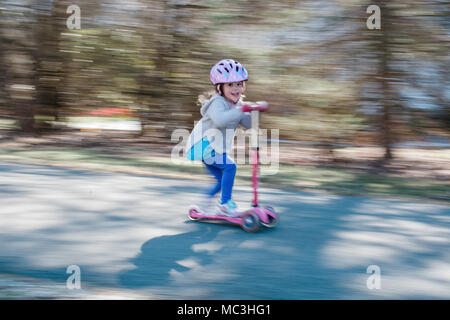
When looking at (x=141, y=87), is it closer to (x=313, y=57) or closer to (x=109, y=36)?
(x=109, y=36)

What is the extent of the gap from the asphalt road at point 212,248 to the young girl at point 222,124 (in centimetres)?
52

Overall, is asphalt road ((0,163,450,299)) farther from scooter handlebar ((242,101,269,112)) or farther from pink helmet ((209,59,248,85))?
A: pink helmet ((209,59,248,85))

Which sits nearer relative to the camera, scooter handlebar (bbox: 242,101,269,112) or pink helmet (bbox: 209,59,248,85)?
scooter handlebar (bbox: 242,101,269,112)

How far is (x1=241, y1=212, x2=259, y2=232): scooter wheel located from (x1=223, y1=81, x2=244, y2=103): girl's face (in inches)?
43.1

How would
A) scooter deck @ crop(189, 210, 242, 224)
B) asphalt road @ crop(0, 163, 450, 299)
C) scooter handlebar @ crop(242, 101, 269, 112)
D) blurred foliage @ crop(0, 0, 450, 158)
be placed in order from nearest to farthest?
asphalt road @ crop(0, 163, 450, 299) < scooter handlebar @ crop(242, 101, 269, 112) < scooter deck @ crop(189, 210, 242, 224) < blurred foliage @ crop(0, 0, 450, 158)

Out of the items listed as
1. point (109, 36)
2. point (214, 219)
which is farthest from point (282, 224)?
point (109, 36)

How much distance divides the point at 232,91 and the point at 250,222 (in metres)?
1.24

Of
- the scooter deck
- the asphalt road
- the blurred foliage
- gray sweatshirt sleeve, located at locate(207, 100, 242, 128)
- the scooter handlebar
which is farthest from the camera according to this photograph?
the blurred foliage

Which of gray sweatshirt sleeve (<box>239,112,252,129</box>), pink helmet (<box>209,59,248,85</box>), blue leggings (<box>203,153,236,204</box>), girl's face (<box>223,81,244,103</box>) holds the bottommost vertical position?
blue leggings (<box>203,153,236,204</box>)

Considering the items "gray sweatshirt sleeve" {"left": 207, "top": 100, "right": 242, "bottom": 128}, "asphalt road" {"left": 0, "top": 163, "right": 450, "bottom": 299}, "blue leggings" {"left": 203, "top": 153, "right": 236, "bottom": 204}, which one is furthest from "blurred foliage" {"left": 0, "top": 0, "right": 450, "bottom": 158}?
"gray sweatshirt sleeve" {"left": 207, "top": 100, "right": 242, "bottom": 128}

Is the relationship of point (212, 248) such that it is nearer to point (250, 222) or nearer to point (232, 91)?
point (250, 222)

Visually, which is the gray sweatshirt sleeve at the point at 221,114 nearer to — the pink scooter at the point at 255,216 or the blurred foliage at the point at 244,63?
the pink scooter at the point at 255,216

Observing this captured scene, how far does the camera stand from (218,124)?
15.0 ft

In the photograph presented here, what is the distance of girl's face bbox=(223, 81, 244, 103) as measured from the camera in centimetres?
467
